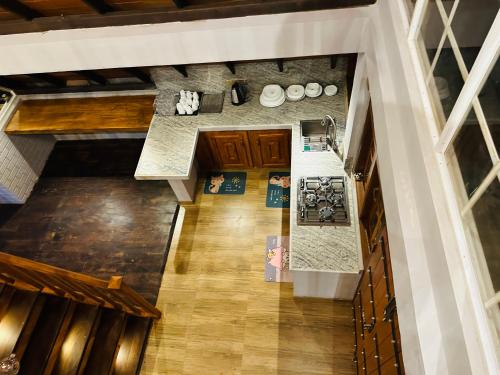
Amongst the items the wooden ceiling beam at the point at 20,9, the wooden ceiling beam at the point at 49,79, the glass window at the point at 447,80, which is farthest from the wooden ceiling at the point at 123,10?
the wooden ceiling beam at the point at 49,79

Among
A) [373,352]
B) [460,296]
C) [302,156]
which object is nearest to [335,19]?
[302,156]

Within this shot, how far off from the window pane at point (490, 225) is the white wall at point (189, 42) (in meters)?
1.62

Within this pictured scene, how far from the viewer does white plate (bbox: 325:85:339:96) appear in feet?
11.7

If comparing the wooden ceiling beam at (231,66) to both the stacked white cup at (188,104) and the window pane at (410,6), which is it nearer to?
the stacked white cup at (188,104)

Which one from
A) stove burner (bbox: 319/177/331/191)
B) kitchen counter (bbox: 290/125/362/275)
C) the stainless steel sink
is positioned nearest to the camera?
kitchen counter (bbox: 290/125/362/275)

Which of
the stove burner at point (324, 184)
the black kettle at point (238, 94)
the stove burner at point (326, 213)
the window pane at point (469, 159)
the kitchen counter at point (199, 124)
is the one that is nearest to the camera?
the window pane at point (469, 159)

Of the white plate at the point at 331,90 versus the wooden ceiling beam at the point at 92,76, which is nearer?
the white plate at the point at 331,90

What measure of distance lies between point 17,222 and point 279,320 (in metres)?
3.78

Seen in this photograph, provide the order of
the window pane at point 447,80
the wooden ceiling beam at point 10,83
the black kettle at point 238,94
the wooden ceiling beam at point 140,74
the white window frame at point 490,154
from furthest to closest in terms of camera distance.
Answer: the wooden ceiling beam at point 10,83 < the wooden ceiling beam at point 140,74 < the black kettle at point 238,94 < the window pane at point 447,80 < the white window frame at point 490,154

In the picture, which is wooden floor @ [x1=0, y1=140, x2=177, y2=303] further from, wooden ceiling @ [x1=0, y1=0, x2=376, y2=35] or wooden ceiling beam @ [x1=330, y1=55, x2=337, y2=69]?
wooden ceiling beam @ [x1=330, y1=55, x2=337, y2=69]

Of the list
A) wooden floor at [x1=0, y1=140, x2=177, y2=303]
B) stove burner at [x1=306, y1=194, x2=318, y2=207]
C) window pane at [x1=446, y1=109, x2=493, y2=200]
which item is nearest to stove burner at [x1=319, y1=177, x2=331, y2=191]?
stove burner at [x1=306, y1=194, x2=318, y2=207]

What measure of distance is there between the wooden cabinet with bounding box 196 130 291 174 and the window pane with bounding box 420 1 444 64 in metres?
2.18

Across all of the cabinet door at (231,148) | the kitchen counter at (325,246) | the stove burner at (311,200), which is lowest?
the kitchen counter at (325,246)

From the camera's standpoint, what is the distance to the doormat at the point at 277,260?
3410mm
